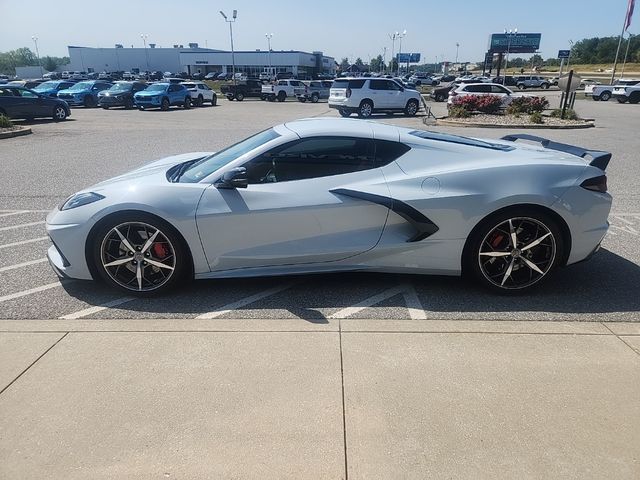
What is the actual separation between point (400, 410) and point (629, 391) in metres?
1.33

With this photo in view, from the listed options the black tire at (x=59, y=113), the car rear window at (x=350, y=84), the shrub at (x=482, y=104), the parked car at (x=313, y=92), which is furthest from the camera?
the parked car at (x=313, y=92)

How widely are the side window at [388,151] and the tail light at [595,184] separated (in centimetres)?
141

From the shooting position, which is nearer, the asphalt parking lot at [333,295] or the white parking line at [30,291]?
the asphalt parking lot at [333,295]

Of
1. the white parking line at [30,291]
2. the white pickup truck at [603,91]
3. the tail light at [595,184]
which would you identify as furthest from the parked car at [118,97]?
the white pickup truck at [603,91]

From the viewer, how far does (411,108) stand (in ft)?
76.2

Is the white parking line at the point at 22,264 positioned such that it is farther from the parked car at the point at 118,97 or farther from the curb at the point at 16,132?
the parked car at the point at 118,97

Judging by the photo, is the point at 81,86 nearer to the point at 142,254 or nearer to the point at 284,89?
the point at 284,89

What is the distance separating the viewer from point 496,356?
120 inches

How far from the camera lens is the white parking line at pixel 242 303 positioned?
3617 millimetres

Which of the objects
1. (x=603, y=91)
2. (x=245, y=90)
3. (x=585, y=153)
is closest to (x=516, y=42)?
(x=603, y=91)

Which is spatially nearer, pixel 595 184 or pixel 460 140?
pixel 595 184

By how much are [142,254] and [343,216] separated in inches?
63.9

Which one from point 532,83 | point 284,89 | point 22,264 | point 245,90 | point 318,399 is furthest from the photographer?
point 532,83

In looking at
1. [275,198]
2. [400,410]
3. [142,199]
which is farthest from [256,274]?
[400,410]
